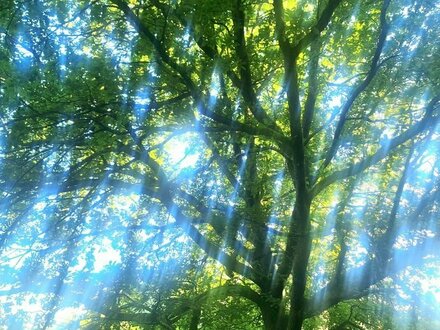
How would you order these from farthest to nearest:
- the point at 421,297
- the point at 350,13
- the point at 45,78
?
the point at 421,297
the point at 350,13
the point at 45,78

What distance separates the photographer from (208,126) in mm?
5902

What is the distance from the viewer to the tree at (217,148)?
4.88m

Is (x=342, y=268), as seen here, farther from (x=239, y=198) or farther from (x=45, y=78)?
(x=45, y=78)

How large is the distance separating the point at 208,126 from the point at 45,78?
2154 millimetres

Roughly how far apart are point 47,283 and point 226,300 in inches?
124

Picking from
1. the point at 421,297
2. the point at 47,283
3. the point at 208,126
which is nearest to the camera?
the point at 208,126

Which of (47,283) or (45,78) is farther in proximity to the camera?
(47,283)

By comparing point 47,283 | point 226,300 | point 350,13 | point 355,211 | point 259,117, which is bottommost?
point 47,283

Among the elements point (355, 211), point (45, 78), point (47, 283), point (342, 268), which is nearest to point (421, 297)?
point (342, 268)

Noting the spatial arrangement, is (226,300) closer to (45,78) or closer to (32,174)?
(32,174)

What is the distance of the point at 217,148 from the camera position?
7156mm

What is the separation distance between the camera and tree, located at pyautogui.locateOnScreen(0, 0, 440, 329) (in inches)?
192

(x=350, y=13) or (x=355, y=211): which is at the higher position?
(x=350, y=13)

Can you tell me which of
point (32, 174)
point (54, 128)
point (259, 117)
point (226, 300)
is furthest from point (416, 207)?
point (32, 174)
